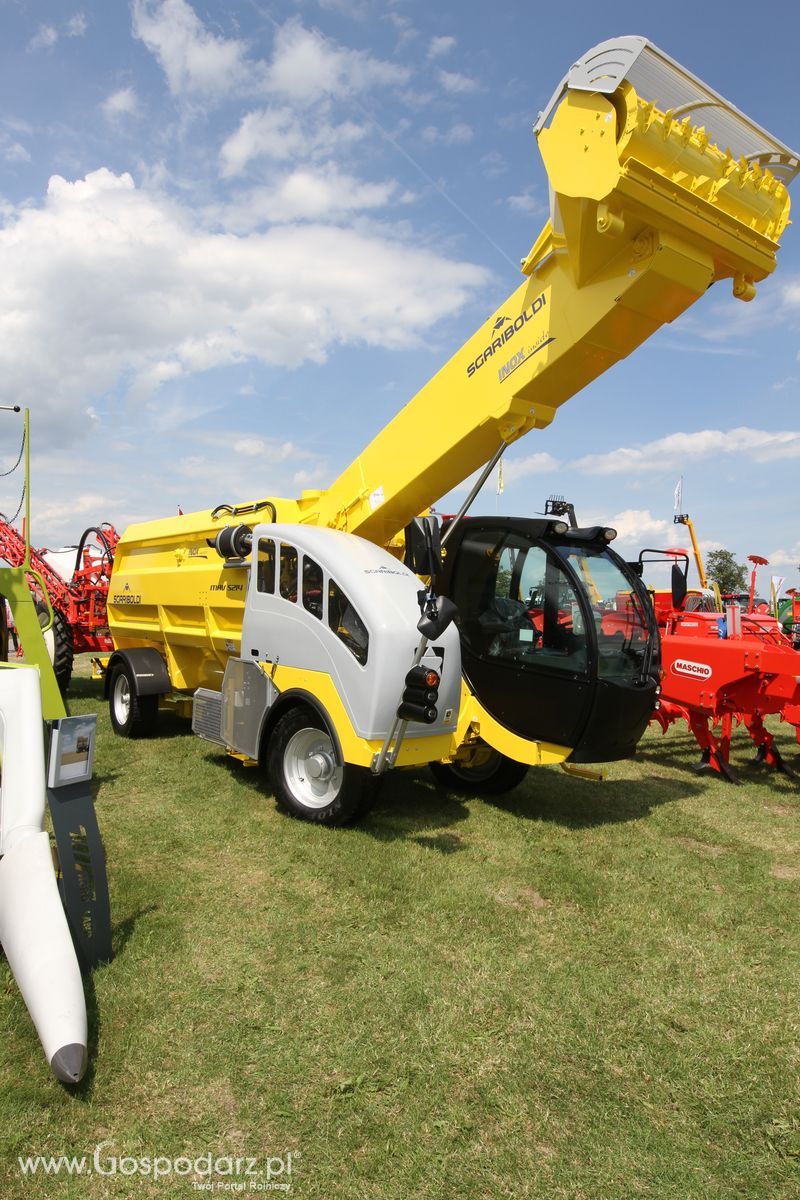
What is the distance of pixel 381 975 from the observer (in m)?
3.44

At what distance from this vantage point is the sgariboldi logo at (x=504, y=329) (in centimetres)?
492

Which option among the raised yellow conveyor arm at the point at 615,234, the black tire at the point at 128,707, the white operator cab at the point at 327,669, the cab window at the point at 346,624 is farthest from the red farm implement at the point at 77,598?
the raised yellow conveyor arm at the point at 615,234

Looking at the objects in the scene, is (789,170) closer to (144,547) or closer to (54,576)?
(144,547)

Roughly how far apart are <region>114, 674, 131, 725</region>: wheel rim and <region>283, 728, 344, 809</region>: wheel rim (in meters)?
3.59

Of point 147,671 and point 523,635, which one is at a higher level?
point 523,635

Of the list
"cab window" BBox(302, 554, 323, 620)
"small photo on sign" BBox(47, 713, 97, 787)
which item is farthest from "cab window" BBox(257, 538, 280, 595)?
"small photo on sign" BBox(47, 713, 97, 787)

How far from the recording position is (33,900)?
9.42 feet

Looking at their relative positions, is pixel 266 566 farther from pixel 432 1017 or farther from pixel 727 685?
pixel 727 685

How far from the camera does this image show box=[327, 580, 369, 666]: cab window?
16.4ft

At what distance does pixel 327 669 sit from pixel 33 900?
2.61 m

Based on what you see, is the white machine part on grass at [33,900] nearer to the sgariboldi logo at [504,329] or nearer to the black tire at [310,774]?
the black tire at [310,774]

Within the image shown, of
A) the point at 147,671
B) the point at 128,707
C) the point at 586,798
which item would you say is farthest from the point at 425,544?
the point at 128,707

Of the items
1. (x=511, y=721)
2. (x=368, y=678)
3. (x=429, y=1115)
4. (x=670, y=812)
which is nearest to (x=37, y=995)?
(x=429, y=1115)

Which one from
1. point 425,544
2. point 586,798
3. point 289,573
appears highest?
point 425,544
